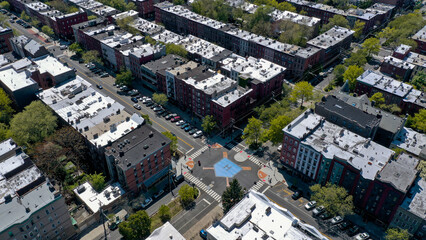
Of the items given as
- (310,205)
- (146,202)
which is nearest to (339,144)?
(310,205)

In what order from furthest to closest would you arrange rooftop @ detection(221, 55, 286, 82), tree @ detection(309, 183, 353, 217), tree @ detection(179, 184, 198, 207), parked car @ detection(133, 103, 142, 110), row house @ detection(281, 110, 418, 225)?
parked car @ detection(133, 103, 142, 110)
rooftop @ detection(221, 55, 286, 82)
tree @ detection(179, 184, 198, 207)
tree @ detection(309, 183, 353, 217)
row house @ detection(281, 110, 418, 225)

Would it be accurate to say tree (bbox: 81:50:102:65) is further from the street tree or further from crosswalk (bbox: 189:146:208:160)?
crosswalk (bbox: 189:146:208:160)

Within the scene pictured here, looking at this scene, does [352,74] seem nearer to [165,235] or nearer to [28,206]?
[165,235]

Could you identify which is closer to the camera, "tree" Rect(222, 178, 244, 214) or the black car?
"tree" Rect(222, 178, 244, 214)

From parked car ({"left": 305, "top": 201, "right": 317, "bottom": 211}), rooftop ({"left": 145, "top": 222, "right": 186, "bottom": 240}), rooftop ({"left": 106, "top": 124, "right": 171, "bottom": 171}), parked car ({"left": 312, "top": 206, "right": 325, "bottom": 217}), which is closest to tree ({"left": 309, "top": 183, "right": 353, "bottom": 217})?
parked car ({"left": 312, "top": 206, "right": 325, "bottom": 217})

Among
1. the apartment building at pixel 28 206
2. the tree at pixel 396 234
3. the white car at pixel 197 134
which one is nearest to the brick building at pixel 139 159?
the apartment building at pixel 28 206

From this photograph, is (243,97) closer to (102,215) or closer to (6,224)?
(102,215)

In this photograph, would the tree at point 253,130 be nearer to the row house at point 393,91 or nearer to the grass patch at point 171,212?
the grass patch at point 171,212
